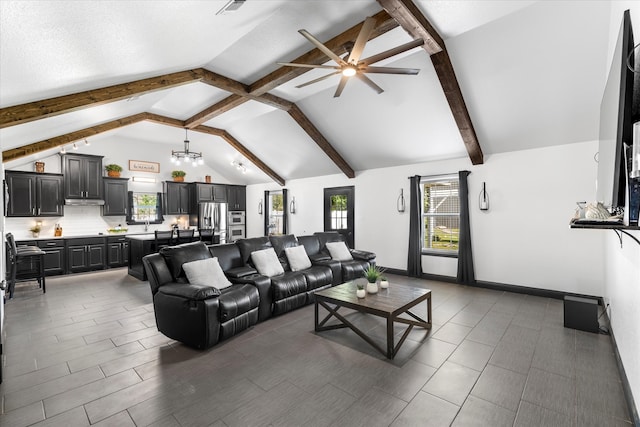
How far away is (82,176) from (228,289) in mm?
5813

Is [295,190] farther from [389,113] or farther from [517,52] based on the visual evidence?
[517,52]

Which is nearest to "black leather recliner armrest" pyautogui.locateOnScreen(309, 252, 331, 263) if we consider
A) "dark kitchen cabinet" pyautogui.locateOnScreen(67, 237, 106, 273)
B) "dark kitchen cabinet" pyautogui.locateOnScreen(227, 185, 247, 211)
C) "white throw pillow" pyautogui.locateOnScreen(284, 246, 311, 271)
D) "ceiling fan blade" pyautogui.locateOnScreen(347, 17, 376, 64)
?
"white throw pillow" pyautogui.locateOnScreen(284, 246, 311, 271)

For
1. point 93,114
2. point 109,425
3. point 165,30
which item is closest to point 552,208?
point 165,30

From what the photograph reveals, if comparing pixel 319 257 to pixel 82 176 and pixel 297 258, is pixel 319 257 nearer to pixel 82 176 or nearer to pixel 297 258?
pixel 297 258

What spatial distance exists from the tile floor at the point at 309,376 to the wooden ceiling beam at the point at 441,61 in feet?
8.97

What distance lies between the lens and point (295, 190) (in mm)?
8906

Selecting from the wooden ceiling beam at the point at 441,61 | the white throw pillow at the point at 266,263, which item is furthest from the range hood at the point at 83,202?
the wooden ceiling beam at the point at 441,61

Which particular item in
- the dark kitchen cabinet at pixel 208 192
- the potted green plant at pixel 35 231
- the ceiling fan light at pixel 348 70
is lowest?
the potted green plant at pixel 35 231

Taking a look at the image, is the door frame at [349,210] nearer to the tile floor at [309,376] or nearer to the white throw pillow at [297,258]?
the white throw pillow at [297,258]

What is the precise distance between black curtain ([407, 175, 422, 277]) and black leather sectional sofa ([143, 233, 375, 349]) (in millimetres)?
1659

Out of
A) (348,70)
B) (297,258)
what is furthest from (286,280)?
(348,70)

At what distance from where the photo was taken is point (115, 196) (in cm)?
740

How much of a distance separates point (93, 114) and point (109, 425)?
4.38 m

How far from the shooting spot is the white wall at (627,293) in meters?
1.97
